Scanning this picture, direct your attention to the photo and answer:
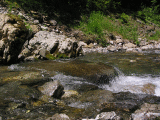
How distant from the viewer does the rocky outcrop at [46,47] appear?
620 centimetres

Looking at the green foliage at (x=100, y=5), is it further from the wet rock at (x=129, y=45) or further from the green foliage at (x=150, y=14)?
the wet rock at (x=129, y=45)

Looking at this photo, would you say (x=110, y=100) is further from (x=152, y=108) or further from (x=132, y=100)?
(x=152, y=108)

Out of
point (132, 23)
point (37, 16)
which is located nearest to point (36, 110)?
point (37, 16)

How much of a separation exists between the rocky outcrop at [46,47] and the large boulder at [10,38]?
1.00 feet

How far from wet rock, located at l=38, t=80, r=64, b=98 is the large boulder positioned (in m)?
2.97

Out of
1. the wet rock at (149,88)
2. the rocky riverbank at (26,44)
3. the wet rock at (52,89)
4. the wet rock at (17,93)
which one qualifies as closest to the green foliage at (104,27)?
the rocky riverbank at (26,44)

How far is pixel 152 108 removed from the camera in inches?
99.9

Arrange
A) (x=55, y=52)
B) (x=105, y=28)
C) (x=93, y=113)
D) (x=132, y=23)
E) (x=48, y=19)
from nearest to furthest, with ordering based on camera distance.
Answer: (x=93, y=113), (x=55, y=52), (x=48, y=19), (x=105, y=28), (x=132, y=23)

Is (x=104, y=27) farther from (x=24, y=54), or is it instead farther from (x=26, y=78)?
(x=26, y=78)

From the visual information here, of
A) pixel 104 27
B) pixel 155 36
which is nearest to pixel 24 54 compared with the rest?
pixel 104 27

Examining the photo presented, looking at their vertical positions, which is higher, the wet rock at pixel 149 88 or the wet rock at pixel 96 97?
the wet rock at pixel 149 88

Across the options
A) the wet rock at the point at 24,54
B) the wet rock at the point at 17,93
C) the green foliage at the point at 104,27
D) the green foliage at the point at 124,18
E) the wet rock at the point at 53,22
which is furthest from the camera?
the green foliage at the point at 124,18

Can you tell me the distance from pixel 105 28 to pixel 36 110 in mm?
11483

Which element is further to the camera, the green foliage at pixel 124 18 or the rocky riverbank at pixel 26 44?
the green foliage at pixel 124 18
